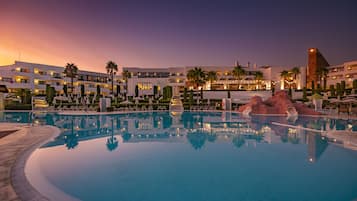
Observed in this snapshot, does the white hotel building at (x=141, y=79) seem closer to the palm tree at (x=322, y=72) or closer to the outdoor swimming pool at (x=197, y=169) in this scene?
the palm tree at (x=322, y=72)

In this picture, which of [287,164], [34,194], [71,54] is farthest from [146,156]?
[71,54]

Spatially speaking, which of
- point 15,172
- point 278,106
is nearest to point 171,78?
point 278,106

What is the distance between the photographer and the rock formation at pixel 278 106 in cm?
2591

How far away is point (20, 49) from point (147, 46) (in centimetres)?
2060

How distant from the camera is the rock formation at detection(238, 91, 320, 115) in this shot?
85.0ft

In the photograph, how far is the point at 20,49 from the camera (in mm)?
32344

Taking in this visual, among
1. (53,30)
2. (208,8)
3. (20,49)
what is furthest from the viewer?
(20,49)

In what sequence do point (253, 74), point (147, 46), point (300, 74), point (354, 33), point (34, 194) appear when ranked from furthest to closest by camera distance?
point (253, 74) → point (300, 74) → point (354, 33) → point (147, 46) → point (34, 194)

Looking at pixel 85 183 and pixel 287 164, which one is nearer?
pixel 85 183

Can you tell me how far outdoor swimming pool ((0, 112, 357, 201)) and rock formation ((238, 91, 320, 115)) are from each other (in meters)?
14.8

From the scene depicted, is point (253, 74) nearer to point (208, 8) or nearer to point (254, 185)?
point (208, 8)

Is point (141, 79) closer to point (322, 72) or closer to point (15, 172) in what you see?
point (322, 72)

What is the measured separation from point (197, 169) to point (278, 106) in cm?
2338

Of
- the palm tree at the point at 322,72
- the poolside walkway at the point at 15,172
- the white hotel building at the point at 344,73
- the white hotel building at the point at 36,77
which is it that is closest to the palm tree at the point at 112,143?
the poolside walkway at the point at 15,172
